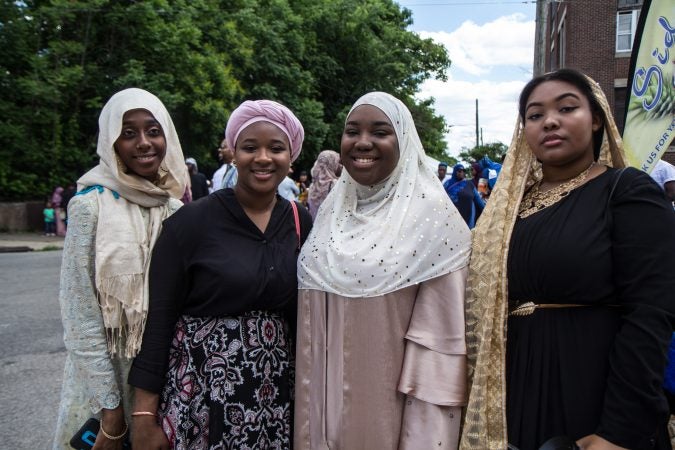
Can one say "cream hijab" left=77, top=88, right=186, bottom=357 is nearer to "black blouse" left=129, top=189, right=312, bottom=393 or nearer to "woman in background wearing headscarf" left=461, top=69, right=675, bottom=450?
"black blouse" left=129, top=189, right=312, bottom=393

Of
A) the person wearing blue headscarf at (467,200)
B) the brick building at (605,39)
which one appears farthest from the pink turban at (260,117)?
the brick building at (605,39)

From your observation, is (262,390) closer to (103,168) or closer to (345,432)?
(345,432)

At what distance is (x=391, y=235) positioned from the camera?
201cm

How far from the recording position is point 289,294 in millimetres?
2133

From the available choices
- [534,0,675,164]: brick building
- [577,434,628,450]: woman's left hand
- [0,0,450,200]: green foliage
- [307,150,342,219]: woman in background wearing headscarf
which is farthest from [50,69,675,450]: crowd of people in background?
[534,0,675,164]: brick building

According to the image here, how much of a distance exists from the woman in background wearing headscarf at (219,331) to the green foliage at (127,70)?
1316 cm

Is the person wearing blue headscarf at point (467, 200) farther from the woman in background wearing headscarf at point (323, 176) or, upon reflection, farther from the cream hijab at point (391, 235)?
the cream hijab at point (391, 235)

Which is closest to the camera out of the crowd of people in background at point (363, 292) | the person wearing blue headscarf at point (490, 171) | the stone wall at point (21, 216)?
the crowd of people in background at point (363, 292)

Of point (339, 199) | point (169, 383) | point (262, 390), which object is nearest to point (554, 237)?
point (339, 199)

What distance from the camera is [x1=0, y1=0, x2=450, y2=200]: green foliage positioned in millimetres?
14406

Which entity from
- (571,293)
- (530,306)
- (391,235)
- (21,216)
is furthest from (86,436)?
(21,216)

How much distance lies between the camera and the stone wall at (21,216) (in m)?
15.6

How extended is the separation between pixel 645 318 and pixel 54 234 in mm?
17126

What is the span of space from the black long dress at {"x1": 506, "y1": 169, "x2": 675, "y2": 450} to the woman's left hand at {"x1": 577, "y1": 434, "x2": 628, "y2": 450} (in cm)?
2
